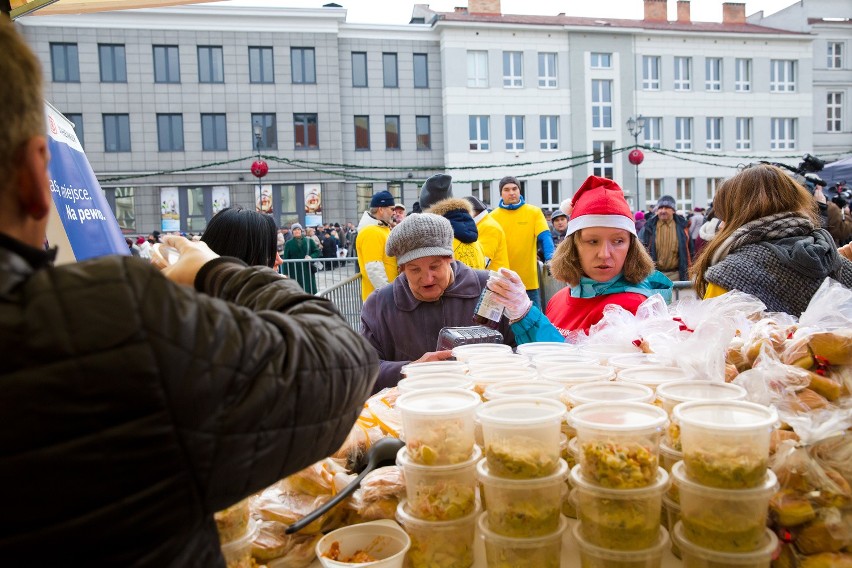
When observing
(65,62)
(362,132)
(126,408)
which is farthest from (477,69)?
(126,408)

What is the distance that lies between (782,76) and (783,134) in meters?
3.49

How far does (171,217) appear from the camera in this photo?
30.4m

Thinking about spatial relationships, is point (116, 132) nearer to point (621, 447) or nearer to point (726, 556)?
point (621, 447)

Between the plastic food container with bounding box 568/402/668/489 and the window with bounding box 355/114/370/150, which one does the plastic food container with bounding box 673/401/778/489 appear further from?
the window with bounding box 355/114/370/150

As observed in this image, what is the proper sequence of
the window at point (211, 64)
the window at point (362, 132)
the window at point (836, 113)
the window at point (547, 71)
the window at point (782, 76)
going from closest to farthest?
the window at point (211, 64) → the window at point (362, 132) → the window at point (547, 71) → the window at point (782, 76) → the window at point (836, 113)

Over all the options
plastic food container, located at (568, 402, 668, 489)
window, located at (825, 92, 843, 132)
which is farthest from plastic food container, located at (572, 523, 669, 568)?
window, located at (825, 92, 843, 132)

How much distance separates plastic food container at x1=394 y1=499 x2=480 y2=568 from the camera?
1.50m

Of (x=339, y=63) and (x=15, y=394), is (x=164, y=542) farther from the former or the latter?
(x=339, y=63)

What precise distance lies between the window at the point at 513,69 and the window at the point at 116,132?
65.3 ft

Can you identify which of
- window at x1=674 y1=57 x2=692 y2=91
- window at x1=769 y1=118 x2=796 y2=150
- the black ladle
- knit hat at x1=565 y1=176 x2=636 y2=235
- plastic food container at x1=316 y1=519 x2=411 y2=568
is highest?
window at x1=674 y1=57 x2=692 y2=91

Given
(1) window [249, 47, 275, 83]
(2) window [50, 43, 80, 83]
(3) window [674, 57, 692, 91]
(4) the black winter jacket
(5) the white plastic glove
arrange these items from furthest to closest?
(3) window [674, 57, 692, 91] → (1) window [249, 47, 275, 83] → (2) window [50, 43, 80, 83] → (5) the white plastic glove → (4) the black winter jacket

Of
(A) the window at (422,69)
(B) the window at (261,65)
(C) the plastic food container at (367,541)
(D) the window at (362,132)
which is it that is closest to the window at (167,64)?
(B) the window at (261,65)

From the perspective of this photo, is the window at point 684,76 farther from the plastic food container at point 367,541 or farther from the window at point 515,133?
the plastic food container at point 367,541

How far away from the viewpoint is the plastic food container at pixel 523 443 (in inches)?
54.9
